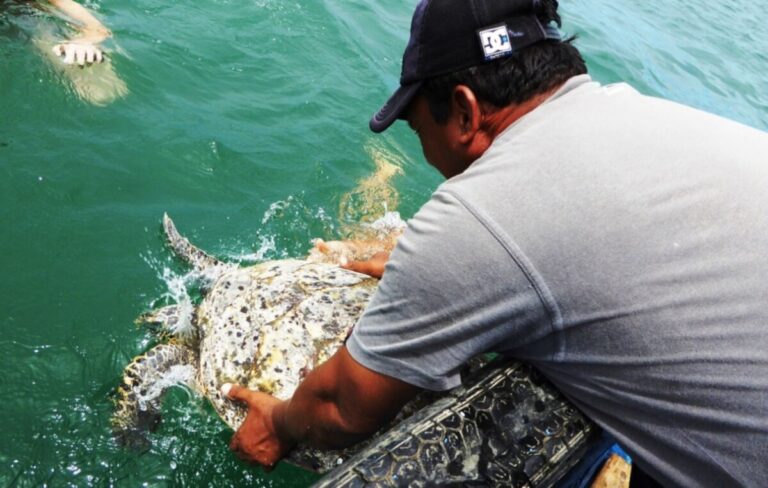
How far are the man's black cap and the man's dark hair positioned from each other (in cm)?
2

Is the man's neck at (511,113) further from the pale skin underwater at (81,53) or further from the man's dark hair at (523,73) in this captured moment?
the pale skin underwater at (81,53)

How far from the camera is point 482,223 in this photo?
1.20 m

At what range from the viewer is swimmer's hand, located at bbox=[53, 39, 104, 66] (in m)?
4.76

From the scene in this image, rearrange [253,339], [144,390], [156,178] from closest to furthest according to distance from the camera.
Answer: [253,339]
[144,390]
[156,178]

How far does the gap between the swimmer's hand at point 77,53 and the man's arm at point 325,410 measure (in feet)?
13.6

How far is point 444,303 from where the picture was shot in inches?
49.7

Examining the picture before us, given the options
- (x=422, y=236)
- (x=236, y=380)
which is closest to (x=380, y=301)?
(x=422, y=236)

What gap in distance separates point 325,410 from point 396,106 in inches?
40.8

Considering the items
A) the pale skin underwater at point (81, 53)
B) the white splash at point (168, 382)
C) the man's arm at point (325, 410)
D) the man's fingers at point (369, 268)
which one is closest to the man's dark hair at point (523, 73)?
the man's arm at point (325, 410)

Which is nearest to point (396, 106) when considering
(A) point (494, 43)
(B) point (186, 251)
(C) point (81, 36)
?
(A) point (494, 43)

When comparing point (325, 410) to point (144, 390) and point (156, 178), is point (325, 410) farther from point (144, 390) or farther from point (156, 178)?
point (156, 178)

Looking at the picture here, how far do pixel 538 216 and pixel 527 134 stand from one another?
0.27 m

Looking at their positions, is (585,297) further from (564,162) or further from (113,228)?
(113,228)

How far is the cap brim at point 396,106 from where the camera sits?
1665 mm
